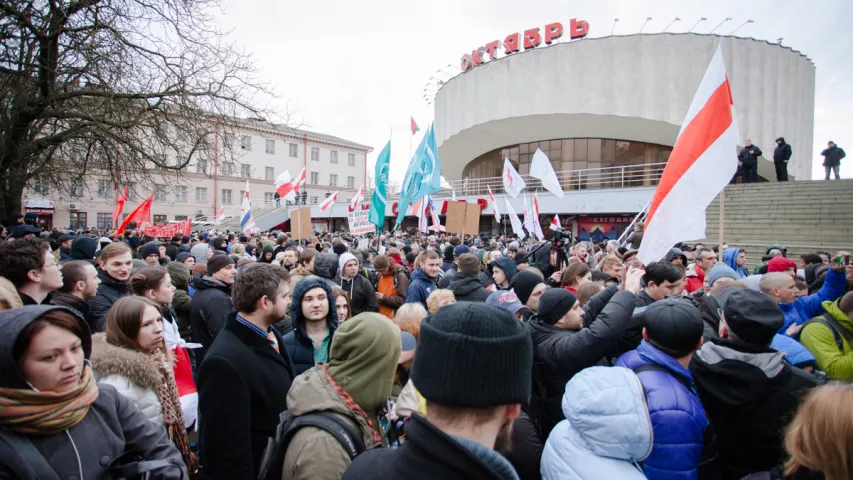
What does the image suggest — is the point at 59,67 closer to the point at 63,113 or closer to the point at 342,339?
the point at 63,113

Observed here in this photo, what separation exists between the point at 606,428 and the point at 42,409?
2.24 metres

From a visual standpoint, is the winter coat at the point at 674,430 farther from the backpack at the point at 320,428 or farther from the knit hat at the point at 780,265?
the knit hat at the point at 780,265

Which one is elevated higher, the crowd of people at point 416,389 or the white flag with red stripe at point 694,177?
the white flag with red stripe at point 694,177

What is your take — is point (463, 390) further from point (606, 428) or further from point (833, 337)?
point (833, 337)

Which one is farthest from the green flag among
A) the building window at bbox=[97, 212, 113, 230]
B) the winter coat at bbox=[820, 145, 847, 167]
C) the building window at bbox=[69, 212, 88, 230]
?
the building window at bbox=[97, 212, 113, 230]

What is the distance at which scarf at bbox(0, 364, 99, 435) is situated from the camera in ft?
5.11

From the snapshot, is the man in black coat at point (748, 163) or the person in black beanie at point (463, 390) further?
the man in black coat at point (748, 163)

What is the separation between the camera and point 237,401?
2229mm

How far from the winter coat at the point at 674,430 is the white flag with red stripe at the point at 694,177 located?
1790 millimetres

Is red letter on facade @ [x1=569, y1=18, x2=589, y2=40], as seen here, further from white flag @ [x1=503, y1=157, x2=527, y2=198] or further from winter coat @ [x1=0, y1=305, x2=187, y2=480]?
winter coat @ [x1=0, y1=305, x2=187, y2=480]

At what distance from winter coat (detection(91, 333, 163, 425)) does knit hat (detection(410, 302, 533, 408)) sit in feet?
6.24

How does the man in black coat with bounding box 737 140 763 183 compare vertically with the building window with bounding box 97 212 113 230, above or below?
above

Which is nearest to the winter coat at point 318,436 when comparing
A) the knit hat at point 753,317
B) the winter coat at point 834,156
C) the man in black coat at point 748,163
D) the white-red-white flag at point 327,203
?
the knit hat at point 753,317

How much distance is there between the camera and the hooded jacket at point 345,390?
62.7 inches
